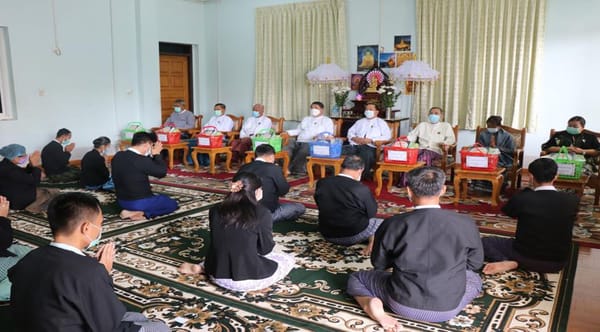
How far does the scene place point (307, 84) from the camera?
903 cm

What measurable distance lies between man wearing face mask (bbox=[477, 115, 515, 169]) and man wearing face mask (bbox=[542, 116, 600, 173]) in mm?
417

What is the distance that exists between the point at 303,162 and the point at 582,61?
13.6ft

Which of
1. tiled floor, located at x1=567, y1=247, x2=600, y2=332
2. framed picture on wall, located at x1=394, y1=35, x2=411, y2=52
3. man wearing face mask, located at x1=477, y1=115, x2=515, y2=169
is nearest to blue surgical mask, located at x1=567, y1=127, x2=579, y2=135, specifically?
man wearing face mask, located at x1=477, y1=115, x2=515, y2=169

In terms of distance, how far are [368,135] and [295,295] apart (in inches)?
170

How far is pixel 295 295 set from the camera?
124 inches

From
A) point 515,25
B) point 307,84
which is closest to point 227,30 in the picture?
point 307,84

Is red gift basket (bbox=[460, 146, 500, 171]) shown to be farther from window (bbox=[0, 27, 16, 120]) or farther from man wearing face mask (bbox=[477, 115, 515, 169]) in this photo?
window (bbox=[0, 27, 16, 120])

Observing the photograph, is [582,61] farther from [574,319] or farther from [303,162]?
[574,319]

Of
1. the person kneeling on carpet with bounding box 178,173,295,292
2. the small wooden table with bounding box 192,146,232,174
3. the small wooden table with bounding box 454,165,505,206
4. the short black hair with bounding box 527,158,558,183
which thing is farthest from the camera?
the small wooden table with bounding box 192,146,232,174

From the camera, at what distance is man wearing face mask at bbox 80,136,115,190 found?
6.09 metres

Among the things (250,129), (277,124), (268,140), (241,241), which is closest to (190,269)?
(241,241)

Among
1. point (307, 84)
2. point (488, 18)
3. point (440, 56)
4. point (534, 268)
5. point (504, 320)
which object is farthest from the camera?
point (307, 84)

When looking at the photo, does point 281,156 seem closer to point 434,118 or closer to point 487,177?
point 434,118

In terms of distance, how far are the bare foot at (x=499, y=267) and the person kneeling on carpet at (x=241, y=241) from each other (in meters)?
1.51
